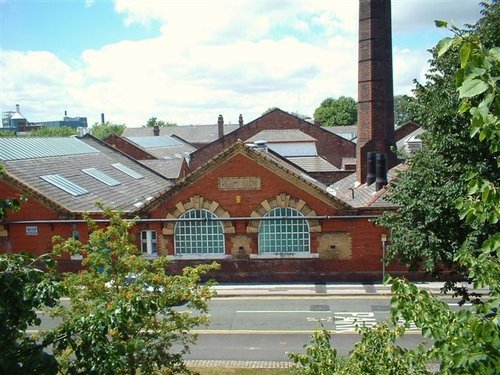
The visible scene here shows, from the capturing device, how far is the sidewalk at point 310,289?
24812 millimetres

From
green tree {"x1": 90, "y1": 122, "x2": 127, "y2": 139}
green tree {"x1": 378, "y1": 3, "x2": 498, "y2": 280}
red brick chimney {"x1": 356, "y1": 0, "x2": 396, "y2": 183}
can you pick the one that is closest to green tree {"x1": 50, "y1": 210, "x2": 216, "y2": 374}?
green tree {"x1": 378, "y1": 3, "x2": 498, "y2": 280}

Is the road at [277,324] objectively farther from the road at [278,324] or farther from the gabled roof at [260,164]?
the gabled roof at [260,164]

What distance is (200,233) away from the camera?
2747cm

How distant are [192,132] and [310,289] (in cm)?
7483

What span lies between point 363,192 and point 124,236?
21.3 meters

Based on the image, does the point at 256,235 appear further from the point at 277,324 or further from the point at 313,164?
the point at 313,164

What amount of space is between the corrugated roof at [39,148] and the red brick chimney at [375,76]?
20.2 meters

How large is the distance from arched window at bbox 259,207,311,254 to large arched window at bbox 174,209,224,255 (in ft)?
7.04

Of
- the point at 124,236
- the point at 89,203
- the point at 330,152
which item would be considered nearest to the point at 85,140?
the point at 89,203

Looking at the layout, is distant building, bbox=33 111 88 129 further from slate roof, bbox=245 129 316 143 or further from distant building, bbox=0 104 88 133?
slate roof, bbox=245 129 316 143

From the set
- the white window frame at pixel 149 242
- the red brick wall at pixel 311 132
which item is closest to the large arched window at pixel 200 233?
the white window frame at pixel 149 242

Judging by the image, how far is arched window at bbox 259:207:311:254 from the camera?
88.5 ft

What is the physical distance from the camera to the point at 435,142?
1420 cm

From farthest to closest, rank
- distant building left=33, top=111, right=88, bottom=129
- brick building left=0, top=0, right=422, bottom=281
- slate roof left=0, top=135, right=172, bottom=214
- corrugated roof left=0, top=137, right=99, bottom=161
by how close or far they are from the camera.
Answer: distant building left=33, top=111, right=88, bottom=129
corrugated roof left=0, top=137, right=99, bottom=161
slate roof left=0, top=135, right=172, bottom=214
brick building left=0, top=0, right=422, bottom=281
